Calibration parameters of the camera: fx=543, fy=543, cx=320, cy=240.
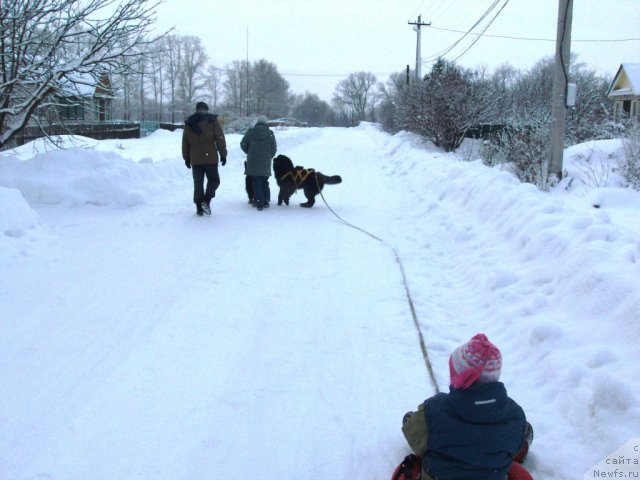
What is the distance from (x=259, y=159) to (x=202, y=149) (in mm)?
1132

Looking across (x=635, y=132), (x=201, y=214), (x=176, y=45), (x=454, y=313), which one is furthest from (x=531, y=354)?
(x=176, y=45)

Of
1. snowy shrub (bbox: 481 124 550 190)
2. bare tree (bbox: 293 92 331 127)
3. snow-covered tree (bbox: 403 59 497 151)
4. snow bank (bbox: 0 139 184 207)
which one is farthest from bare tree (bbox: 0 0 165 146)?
bare tree (bbox: 293 92 331 127)

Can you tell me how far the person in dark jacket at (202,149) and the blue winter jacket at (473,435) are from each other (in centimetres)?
707

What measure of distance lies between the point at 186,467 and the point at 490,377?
169cm

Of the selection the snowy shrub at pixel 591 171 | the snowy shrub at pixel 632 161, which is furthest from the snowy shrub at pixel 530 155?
the snowy shrub at pixel 632 161

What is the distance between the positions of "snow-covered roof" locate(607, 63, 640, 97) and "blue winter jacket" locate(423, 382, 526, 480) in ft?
162

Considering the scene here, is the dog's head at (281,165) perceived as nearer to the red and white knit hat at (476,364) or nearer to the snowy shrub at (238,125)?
the red and white knit hat at (476,364)

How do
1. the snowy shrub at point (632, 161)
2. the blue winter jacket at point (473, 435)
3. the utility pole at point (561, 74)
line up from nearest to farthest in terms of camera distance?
the blue winter jacket at point (473, 435), the utility pole at point (561, 74), the snowy shrub at point (632, 161)

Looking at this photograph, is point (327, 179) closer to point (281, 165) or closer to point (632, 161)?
point (281, 165)

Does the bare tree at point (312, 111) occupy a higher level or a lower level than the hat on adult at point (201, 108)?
higher

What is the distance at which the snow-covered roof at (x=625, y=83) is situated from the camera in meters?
44.7

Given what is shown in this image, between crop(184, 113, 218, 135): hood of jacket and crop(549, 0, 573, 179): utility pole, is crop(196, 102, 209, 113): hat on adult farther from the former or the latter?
crop(549, 0, 573, 179): utility pole

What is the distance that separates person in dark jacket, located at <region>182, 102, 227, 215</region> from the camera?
908 cm

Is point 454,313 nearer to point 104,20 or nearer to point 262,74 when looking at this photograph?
point 104,20
